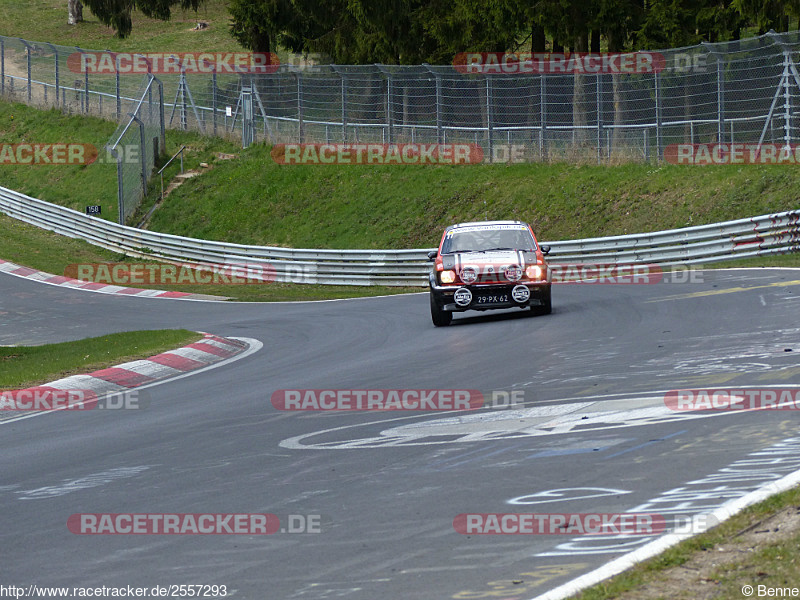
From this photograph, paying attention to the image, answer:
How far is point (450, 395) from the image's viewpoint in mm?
9797

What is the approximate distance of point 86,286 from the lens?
27031 millimetres

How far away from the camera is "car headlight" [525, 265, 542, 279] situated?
1545 cm

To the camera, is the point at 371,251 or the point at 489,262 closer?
the point at 489,262

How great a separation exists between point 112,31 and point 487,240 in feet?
221

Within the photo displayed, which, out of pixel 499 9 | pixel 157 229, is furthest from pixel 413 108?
pixel 157 229

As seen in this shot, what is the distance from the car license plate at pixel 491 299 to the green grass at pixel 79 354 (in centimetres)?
406

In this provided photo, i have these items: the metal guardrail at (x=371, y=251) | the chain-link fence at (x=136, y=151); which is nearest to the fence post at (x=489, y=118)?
the metal guardrail at (x=371, y=251)

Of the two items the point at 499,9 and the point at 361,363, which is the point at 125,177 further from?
the point at 361,363
